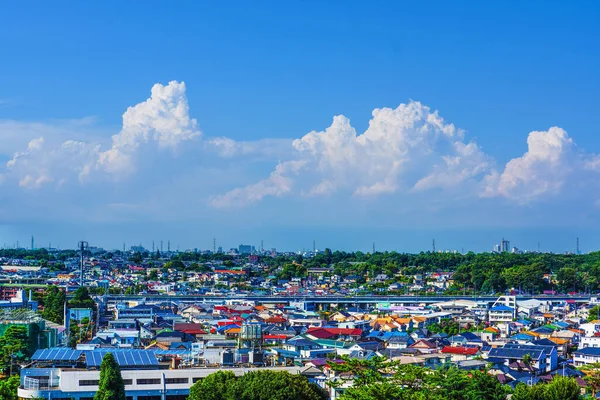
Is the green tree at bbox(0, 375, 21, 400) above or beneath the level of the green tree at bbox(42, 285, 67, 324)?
beneath

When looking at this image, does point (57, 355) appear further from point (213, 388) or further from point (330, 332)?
point (330, 332)

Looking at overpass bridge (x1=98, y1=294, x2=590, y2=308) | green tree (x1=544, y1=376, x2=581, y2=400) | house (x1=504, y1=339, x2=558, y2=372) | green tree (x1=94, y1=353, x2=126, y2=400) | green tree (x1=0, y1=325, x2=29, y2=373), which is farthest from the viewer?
overpass bridge (x1=98, y1=294, x2=590, y2=308)

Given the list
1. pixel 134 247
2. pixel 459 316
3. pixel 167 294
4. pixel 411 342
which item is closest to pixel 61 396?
pixel 411 342

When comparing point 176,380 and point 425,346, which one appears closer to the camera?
point 176,380

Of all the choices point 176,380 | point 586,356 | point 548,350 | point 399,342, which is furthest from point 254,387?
point 399,342

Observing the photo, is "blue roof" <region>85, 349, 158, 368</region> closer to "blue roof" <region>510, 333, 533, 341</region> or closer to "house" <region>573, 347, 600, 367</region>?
"house" <region>573, 347, 600, 367</region>

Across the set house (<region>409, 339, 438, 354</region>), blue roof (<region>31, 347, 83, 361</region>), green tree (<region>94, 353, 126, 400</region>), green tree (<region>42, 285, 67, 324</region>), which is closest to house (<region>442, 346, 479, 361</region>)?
house (<region>409, 339, 438, 354</region>)

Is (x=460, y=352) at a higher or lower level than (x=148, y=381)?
lower

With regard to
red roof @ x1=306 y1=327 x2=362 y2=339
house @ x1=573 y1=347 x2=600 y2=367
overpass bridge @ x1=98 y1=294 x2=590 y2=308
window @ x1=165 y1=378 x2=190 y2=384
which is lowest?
house @ x1=573 y1=347 x2=600 y2=367
